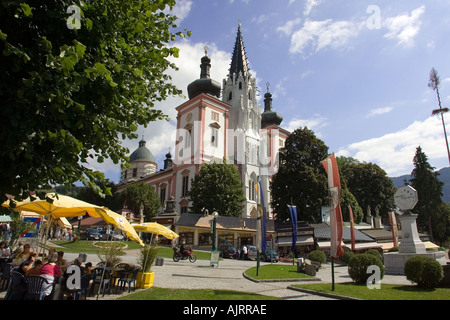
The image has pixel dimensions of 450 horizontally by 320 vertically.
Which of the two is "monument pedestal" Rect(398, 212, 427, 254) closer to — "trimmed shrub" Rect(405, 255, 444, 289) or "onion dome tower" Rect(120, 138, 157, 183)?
"trimmed shrub" Rect(405, 255, 444, 289)

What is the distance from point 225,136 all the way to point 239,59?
19.8 meters

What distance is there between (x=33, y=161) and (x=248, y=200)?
4440 cm

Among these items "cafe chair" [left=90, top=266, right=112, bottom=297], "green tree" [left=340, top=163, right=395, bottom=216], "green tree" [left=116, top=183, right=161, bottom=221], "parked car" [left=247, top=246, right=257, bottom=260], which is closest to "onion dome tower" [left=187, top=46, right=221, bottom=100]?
Result: "green tree" [left=116, top=183, right=161, bottom=221]

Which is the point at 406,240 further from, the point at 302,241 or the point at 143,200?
the point at 143,200

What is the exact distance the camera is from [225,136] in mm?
50562

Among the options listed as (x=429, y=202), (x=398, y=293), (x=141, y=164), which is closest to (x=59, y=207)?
(x=398, y=293)

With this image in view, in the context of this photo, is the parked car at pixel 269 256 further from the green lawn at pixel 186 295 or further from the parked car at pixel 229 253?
the green lawn at pixel 186 295

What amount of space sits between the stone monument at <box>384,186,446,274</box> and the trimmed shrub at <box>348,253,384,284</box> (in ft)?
19.8

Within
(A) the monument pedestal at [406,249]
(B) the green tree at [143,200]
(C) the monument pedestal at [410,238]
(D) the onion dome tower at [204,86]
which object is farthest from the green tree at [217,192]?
(C) the monument pedestal at [410,238]

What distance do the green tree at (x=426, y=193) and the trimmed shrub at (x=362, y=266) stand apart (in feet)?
142

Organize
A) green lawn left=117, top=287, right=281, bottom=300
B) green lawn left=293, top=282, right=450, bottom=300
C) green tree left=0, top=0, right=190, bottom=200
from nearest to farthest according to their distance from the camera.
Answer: green tree left=0, top=0, right=190, bottom=200 < green lawn left=117, top=287, right=281, bottom=300 < green lawn left=293, top=282, right=450, bottom=300

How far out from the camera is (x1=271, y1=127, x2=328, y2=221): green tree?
3616 cm

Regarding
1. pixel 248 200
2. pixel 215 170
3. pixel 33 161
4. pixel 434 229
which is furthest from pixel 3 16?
pixel 434 229
